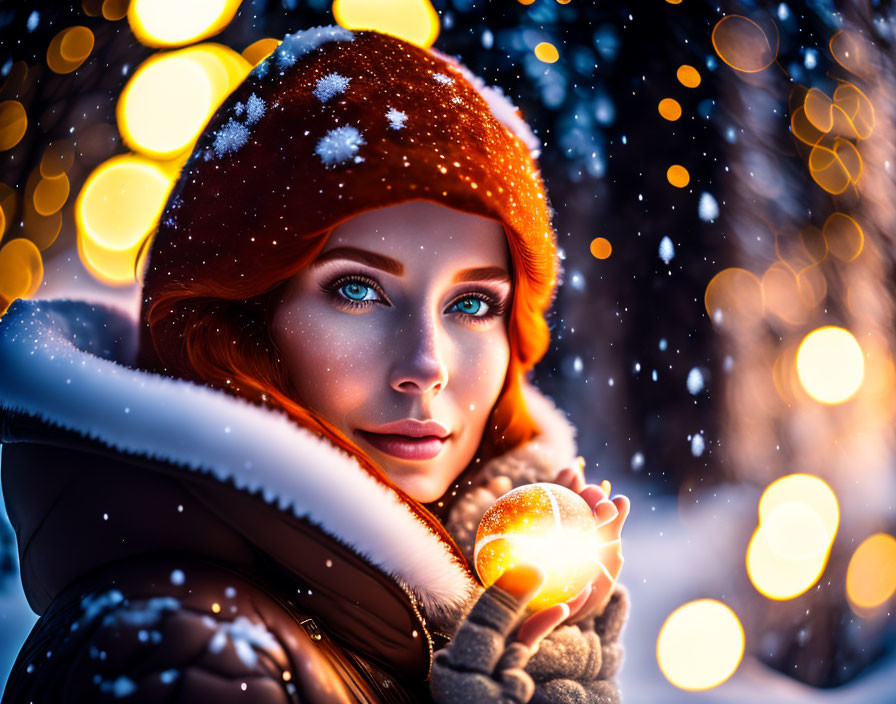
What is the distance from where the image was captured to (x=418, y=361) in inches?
31.6

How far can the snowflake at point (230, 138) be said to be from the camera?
2.64ft

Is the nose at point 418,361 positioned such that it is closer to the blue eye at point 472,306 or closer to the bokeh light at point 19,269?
the blue eye at point 472,306

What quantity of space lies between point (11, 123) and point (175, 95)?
20 cm

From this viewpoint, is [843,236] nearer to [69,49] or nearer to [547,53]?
[547,53]

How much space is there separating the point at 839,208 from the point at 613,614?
20.6 inches

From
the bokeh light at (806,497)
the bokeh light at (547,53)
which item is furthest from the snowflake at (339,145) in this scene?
the bokeh light at (806,497)

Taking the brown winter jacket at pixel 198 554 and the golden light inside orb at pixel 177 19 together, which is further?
the golden light inside orb at pixel 177 19

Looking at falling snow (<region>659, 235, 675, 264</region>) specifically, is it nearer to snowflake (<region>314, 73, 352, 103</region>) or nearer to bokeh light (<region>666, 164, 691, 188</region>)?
bokeh light (<region>666, 164, 691, 188</region>)

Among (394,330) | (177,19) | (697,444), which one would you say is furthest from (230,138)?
(697,444)

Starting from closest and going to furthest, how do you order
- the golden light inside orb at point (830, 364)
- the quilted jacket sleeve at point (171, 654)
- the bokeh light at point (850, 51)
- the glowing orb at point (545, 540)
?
the quilted jacket sleeve at point (171, 654)
the glowing orb at point (545, 540)
the golden light inside orb at point (830, 364)
the bokeh light at point (850, 51)

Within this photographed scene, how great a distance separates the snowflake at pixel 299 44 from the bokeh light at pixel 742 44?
43 centimetres

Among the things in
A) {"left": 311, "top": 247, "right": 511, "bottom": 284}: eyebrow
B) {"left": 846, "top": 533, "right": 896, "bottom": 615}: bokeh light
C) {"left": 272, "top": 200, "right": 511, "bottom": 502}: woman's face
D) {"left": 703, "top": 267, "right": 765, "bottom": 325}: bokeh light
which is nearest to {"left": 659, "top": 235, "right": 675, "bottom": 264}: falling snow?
{"left": 703, "top": 267, "right": 765, "bottom": 325}: bokeh light

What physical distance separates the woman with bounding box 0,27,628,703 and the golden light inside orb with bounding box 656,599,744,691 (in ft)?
0.23

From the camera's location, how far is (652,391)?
828 millimetres
